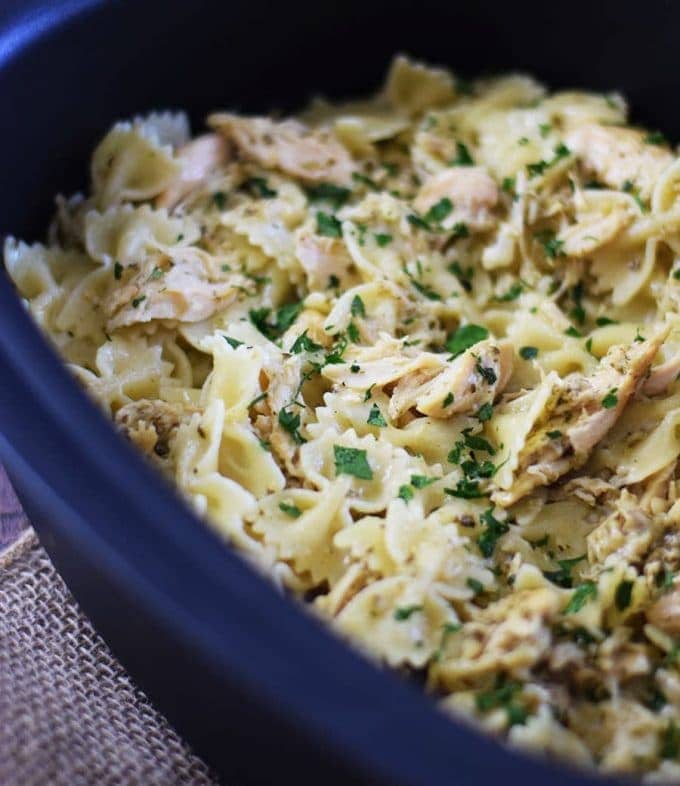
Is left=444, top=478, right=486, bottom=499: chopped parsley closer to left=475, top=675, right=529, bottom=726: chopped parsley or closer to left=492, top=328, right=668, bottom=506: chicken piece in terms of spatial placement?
left=492, top=328, right=668, bottom=506: chicken piece

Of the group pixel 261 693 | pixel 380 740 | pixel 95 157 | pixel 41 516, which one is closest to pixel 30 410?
pixel 41 516

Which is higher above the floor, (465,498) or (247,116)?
(247,116)

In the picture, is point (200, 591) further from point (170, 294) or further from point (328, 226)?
Result: point (328, 226)

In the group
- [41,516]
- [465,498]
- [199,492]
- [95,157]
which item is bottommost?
[465,498]

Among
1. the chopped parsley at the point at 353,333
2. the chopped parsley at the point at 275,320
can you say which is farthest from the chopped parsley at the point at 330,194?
the chopped parsley at the point at 353,333

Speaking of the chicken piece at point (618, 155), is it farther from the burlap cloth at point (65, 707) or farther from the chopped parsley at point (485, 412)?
the burlap cloth at point (65, 707)

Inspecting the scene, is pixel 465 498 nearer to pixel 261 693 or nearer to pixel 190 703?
pixel 190 703

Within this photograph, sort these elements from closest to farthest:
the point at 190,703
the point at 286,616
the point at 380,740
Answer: the point at 380,740, the point at 286,616, the point at 190,703

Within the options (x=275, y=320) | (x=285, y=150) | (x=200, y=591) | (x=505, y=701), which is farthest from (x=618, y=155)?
(x=200, y=591)

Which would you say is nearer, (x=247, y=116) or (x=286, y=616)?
(x=286, y=616)
